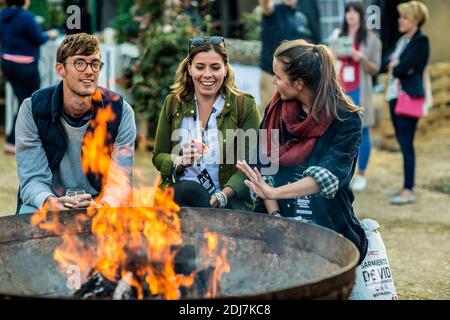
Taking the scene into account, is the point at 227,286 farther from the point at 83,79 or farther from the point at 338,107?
the point at 83,79

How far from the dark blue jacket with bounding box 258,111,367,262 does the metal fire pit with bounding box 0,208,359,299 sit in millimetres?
513

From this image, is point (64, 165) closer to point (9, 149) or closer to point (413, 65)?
point (413, 65)

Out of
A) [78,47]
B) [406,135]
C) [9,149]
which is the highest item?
[78,47]

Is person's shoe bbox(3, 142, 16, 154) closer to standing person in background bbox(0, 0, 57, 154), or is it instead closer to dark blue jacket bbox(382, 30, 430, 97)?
standing person in background bbox(0, 0, 57, 154)

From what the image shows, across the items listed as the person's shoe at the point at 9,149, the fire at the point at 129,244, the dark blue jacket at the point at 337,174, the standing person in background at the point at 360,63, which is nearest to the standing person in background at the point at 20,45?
the person's shoe at the point at 9,149

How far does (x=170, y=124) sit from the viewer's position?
4.70m

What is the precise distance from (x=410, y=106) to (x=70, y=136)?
4.09m

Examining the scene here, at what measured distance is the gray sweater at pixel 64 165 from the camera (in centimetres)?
425

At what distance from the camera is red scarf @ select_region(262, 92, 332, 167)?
402cm

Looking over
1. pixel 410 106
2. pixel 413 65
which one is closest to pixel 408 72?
pixel 413 65

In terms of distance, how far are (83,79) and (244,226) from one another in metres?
1.20

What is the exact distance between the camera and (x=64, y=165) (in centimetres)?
439

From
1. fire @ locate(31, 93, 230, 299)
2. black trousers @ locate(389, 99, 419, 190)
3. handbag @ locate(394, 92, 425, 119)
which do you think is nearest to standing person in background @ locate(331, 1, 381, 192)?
black trousers @ locate(389, 99, 419, 190)

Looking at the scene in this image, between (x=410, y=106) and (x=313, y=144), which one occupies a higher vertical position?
(x=313, y=144)
